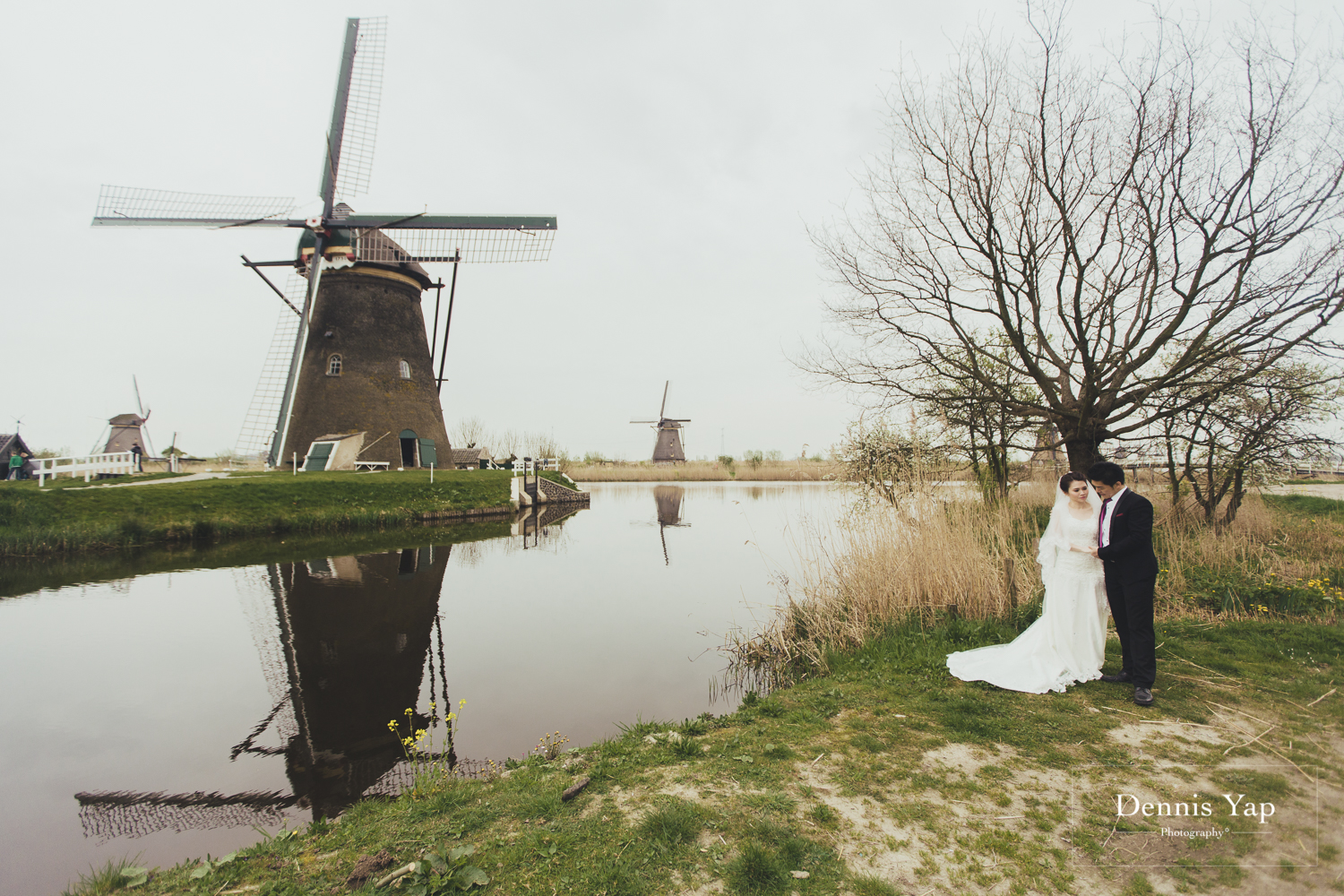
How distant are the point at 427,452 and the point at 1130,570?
2202 cm

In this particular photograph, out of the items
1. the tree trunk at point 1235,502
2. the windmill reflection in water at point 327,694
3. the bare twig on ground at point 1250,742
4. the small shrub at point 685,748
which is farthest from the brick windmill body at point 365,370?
the tree trunk at point 1235,502

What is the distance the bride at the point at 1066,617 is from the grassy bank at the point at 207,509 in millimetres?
16384

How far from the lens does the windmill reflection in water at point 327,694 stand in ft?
12.0

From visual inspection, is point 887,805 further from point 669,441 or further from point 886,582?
point 669,441

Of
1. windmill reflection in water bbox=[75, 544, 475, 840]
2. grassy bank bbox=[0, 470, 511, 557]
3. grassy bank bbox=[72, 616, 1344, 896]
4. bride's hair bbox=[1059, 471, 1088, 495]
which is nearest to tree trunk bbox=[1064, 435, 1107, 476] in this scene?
grassy bank bbox=[72, 616, 1344, 896]

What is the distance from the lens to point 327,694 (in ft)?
17.7

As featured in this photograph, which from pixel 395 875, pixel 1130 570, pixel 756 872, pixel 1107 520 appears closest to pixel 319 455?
pixel 395 875

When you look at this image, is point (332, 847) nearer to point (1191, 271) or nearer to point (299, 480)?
point (1191, 271)

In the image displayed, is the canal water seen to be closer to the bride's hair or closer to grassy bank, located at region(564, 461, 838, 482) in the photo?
the bride's hair

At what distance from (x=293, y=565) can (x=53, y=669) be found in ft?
17.0

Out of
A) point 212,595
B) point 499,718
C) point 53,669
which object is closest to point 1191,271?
point 499,718

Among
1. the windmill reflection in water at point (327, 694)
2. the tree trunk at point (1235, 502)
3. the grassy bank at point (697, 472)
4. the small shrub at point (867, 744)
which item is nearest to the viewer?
the small shrub at point (867, 744)

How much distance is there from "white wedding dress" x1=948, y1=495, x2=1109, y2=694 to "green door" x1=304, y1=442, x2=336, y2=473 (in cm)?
2035

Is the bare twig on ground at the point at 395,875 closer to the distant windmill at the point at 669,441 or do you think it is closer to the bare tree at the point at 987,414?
the bare tree at the point at 987,414
